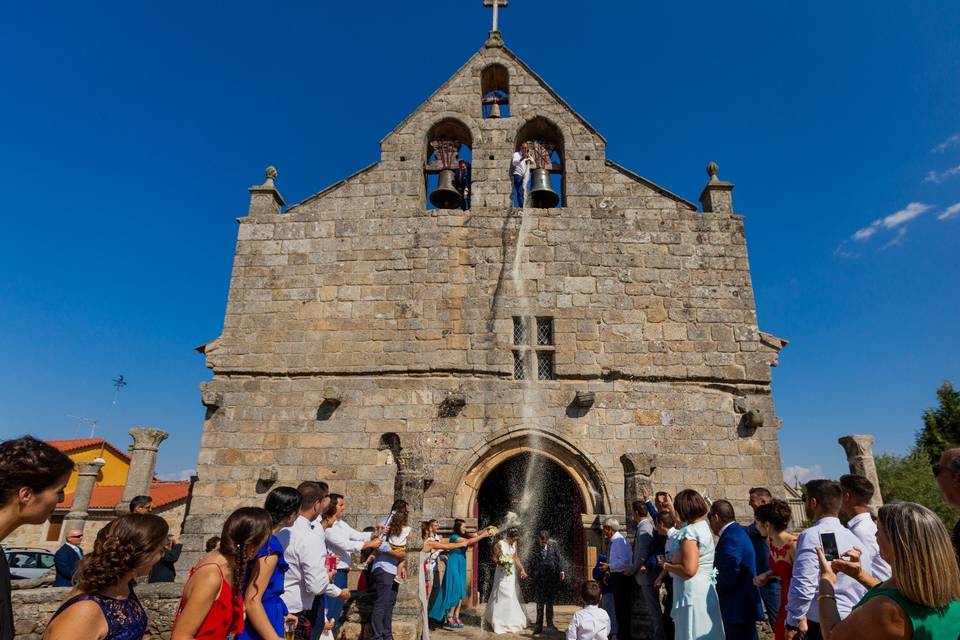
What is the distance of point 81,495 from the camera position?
961cm

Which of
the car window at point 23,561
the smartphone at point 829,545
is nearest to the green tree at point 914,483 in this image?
the smartphone at point 829,545

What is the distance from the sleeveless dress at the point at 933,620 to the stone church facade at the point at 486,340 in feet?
17.9

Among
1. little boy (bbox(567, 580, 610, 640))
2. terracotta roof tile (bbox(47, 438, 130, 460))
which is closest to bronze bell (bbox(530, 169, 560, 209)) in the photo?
little boy (bbox(567, 580, 610, 640))

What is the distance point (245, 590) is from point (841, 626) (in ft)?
8.57

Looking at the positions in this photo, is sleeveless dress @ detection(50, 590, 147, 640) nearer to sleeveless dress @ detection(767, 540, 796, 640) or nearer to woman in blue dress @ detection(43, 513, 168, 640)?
woman in blue dress @ detection(43, 513, 168, 640)

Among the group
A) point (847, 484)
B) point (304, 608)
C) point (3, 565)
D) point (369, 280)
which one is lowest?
point (304, 608)

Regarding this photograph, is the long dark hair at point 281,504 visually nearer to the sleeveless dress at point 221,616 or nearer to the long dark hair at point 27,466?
the sleeveless dress at point 221,616

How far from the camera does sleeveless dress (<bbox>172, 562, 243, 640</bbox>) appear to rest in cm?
238

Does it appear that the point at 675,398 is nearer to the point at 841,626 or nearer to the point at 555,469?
the point at 555,469

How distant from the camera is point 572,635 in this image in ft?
15.5

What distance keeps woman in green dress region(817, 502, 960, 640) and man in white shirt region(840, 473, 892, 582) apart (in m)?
1.60

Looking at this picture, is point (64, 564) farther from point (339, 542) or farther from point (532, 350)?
point (532, 350)

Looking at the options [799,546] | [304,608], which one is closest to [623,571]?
[799,546]

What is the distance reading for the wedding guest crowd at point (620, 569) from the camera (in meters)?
1.79
